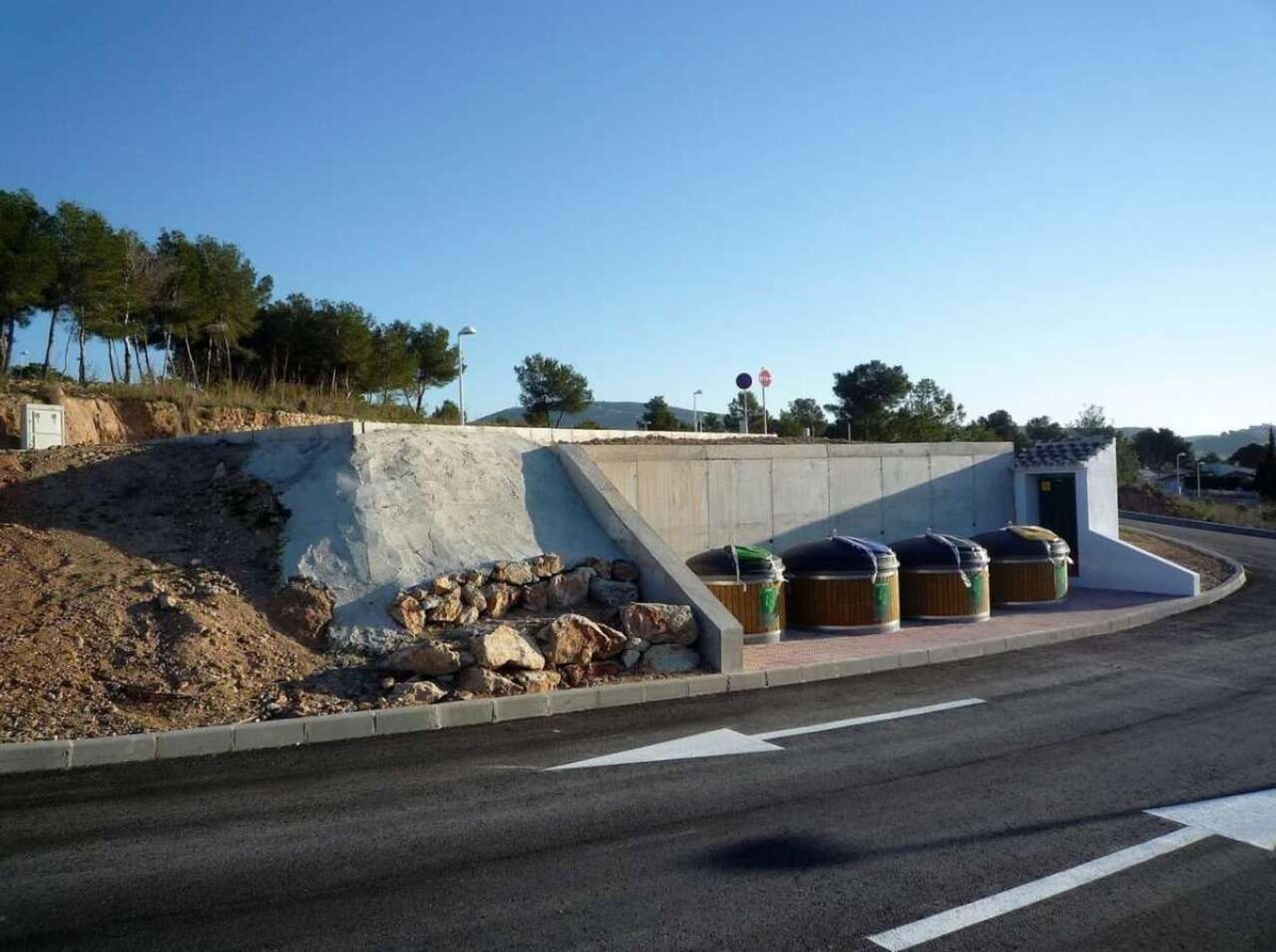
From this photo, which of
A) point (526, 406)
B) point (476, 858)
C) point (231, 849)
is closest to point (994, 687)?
point (476, 858)

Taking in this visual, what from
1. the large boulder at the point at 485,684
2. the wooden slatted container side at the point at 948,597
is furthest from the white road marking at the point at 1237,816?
the wooden slatted container side at the point at 948,597

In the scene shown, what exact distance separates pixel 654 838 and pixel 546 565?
227 inches

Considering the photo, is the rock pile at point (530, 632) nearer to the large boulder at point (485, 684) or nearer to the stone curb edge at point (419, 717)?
the large boulder at point (485, 684)

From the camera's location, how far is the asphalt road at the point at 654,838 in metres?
3.97

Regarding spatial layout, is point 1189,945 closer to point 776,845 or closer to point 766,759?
point 776,845

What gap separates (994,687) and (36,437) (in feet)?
48.3

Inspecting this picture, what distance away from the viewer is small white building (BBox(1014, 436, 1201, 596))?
1606 centimetres

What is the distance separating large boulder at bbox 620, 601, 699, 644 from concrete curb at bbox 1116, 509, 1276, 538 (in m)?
17.5

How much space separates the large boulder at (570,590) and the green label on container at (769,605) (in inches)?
90.9

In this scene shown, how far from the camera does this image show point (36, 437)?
14.5 meters

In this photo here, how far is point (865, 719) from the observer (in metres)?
7.88

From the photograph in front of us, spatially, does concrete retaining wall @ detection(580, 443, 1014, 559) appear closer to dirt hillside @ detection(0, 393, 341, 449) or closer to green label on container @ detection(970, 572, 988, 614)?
green label on container @ detection(970, 572, 988, 614)

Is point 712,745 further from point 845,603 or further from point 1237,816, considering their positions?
point 845,603

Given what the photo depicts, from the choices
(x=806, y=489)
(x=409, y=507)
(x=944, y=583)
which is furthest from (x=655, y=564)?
(x=806, y=489)
